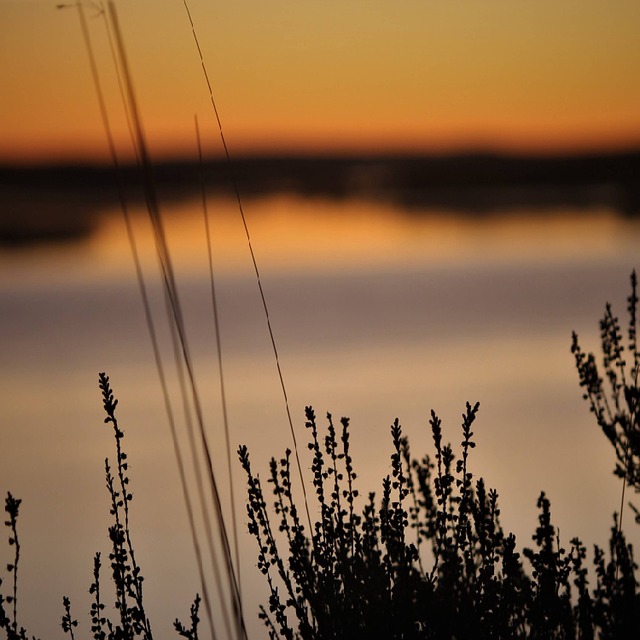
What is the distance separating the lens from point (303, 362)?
8328 millimetres

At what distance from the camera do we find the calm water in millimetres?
4992

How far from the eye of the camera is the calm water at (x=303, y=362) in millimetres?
4992

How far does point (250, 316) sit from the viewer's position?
10.4 meters

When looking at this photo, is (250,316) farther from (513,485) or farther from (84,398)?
(513,485)

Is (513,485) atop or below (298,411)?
below

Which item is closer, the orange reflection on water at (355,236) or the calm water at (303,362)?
the calm water at (303,362)

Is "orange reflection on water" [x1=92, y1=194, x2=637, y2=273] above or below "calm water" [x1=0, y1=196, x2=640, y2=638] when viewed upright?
above

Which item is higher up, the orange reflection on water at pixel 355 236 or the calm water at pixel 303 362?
the orange reflection on water at pixel 355 236

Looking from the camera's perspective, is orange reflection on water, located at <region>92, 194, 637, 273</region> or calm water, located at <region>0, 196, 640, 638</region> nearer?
calm water, located at <region>0, 196, 640, 638</region>

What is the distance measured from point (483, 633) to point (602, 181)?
17301 millimetres

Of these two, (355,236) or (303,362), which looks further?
(355,236)

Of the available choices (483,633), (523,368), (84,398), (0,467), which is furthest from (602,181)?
(483,633)

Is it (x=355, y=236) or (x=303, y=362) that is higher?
(x=355, y=236)

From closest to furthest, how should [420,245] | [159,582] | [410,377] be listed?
[159,582] < [410,377] < [420,245]
